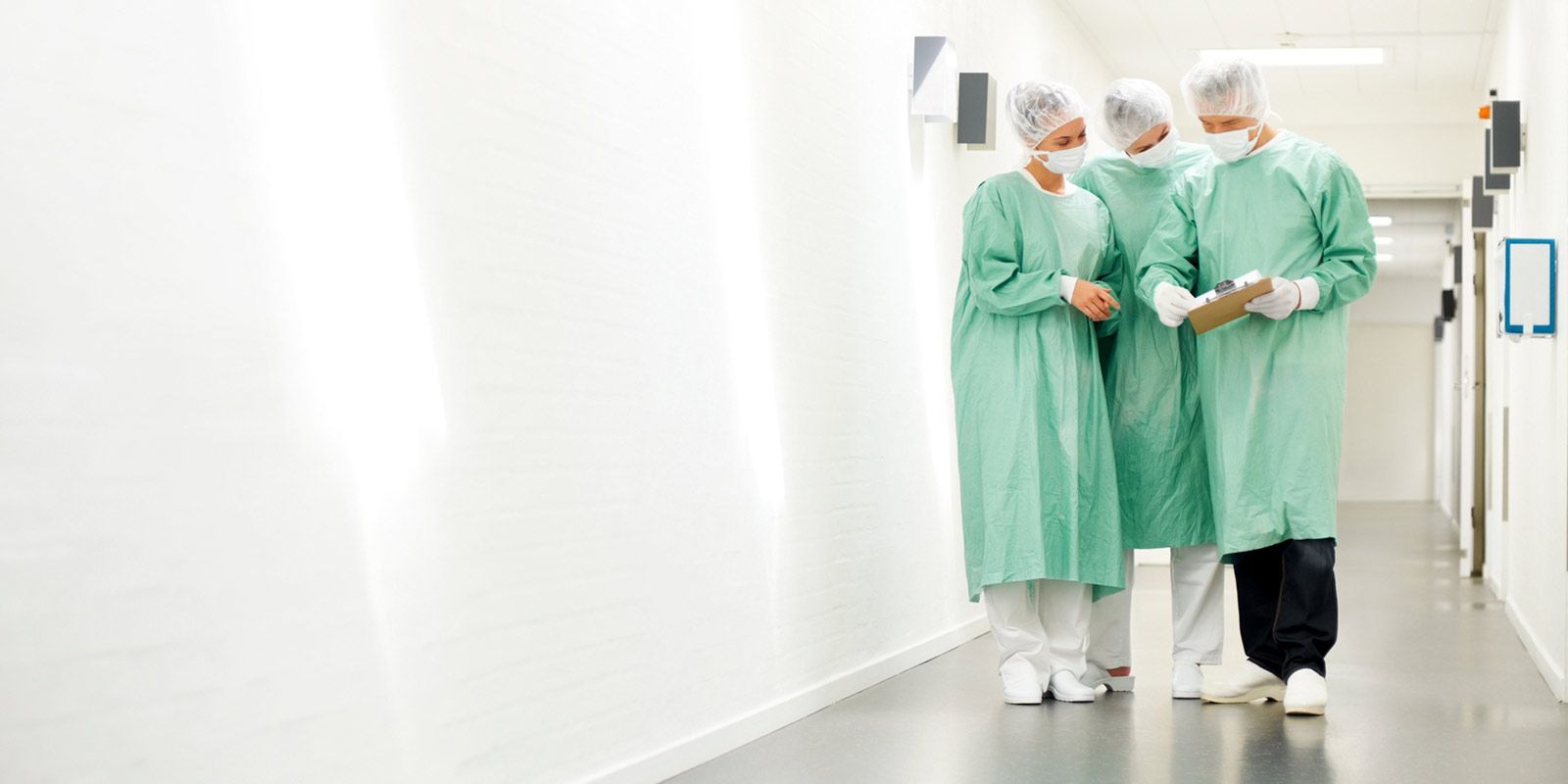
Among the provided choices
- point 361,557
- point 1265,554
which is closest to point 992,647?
point 1265,554

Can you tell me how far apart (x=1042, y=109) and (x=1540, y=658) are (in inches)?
77.1

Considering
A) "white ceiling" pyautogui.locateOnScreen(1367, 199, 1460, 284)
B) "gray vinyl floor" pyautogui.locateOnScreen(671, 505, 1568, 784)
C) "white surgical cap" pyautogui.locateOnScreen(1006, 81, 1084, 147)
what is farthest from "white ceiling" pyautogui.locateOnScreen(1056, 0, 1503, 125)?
"white surgical cap" pyautogui.locateOnScreen(1006, 81, 1084, 147)

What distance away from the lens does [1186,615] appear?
3.55 metres

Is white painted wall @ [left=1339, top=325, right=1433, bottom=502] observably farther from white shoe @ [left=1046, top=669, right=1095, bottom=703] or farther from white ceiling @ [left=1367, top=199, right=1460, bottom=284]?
white shoe @ [left=1046, top=669, right=1095, bottom=703]

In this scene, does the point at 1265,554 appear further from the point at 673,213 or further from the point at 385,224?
the point at 385,224

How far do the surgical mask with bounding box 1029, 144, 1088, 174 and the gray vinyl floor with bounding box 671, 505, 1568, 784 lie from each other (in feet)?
4.05

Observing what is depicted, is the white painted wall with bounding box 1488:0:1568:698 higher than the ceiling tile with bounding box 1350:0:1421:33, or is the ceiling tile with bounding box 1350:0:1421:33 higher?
the ceiling tile with bounding box 1350:0:1421:33

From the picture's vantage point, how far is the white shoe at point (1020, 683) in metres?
3.47

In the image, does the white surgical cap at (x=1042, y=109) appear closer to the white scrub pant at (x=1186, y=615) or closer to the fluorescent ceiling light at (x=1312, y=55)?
the white scrub pant at (x=1186, y=615)

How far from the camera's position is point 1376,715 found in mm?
3242

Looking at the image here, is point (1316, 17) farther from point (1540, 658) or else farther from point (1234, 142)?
point (1234, 142)

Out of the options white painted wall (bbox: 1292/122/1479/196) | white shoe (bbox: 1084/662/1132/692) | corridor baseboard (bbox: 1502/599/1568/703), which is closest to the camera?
corridor baseboard (bbox: 1502/599/1568/703)

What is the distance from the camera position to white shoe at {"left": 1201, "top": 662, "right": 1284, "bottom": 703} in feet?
11.1

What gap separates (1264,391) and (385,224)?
81.6 inches
